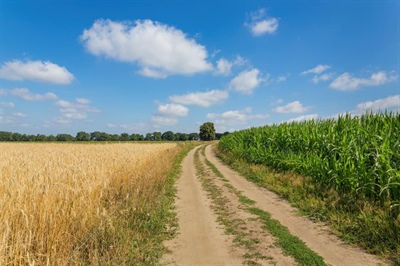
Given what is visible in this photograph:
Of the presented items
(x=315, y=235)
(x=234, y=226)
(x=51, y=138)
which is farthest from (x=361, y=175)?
(x=51, y=138)

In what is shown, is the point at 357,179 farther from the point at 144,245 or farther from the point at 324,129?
the point at 144,245

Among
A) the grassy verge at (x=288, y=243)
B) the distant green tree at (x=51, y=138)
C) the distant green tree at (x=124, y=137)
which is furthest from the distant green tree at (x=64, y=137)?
the grassy verge at (x=288, y=243)

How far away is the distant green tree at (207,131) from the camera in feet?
404

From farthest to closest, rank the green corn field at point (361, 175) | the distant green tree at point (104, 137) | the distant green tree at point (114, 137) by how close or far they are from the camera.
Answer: the distant green tree at point (114, 137) < the distant green tree at point (104, 137) < the green corn field at point (361, 175)

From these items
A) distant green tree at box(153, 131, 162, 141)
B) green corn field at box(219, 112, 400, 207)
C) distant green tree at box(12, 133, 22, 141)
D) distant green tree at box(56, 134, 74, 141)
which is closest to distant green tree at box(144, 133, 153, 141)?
distant green tree at box(153, 131, 162, 141)

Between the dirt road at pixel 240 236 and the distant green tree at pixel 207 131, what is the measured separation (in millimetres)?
112610

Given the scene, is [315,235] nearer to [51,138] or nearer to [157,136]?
[51,138]

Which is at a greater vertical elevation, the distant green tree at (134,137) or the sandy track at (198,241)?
the distant green tree at (134,137)

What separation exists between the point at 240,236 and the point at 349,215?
3421 mm

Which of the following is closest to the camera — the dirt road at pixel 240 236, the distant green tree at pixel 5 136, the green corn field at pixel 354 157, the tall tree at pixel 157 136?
the dirt road at pixel 240 236

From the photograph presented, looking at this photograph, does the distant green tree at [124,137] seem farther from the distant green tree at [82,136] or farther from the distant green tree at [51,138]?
the distant green tree at [51,138]

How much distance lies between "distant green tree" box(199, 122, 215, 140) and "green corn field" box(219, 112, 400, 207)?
10763cm

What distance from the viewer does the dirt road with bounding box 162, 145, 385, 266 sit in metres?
5.04

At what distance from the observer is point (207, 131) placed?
123 meters
